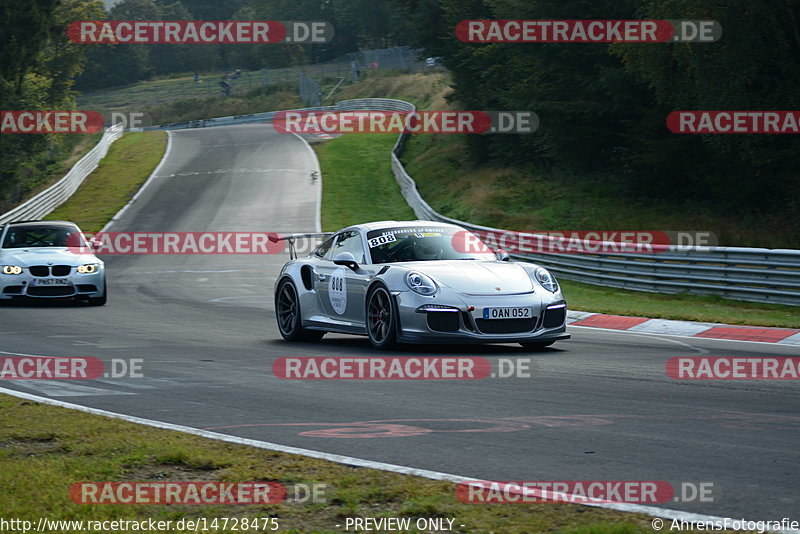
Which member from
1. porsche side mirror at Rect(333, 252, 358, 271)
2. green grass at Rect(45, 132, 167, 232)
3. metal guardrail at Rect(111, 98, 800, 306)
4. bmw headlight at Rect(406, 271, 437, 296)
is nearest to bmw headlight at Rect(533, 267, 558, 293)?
bmw headlight at Rect(406, 271, 437, 296)

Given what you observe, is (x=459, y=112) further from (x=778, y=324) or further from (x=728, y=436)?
(x=728, y=436)

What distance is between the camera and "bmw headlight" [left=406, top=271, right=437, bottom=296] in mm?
10398

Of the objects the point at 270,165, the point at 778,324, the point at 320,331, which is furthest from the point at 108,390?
the point at 270,165

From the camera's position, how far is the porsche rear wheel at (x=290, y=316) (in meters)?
12.5

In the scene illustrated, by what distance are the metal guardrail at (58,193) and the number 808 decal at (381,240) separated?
2526 centimetres

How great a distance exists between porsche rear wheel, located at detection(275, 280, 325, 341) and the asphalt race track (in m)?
0.20

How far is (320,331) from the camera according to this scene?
12.4m

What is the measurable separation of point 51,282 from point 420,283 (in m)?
9.61

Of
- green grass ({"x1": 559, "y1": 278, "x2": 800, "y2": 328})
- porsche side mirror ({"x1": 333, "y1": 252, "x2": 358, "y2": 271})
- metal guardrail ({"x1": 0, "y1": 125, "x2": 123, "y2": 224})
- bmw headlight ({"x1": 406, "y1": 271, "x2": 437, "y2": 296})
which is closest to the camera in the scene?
bmw headlight ({"x1": 406, "y1": 271, "x2": 437, "y2": 296})

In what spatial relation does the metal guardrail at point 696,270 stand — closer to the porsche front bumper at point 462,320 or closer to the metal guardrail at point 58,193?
the porsche front bumper at point 462,320

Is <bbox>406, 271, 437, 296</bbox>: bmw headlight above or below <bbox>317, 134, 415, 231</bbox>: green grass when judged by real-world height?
below

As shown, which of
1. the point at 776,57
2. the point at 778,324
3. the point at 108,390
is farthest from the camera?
the point at 776,57

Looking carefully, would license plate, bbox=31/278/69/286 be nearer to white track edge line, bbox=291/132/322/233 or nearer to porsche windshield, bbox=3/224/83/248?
porsche windshield, bbox=3/224/83/248

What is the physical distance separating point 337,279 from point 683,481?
7156 mm
